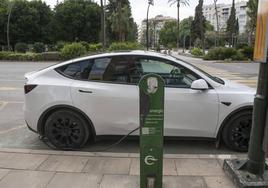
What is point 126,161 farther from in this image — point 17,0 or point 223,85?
point 17,0

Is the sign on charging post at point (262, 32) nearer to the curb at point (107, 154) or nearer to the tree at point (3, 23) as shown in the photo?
the curb at point (107, 154)

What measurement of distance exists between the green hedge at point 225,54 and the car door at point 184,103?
31585mm

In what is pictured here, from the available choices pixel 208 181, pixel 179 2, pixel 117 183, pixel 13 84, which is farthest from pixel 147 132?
pixel 179 2

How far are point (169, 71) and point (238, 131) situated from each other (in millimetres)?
1397

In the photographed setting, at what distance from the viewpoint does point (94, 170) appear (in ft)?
14.1

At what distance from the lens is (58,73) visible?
5.21 meters

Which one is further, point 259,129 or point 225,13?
point 225,13

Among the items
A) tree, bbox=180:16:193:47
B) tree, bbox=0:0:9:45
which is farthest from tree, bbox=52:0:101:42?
tree, bbox=180:16:193:47

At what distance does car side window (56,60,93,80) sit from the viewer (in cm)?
514

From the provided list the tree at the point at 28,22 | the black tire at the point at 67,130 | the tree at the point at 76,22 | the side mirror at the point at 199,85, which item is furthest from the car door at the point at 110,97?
the tree at the point at 76,22

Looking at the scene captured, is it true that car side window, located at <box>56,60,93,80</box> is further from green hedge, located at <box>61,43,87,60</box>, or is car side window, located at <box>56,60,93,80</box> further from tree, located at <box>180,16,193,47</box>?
tree, located at <box>180,16,193,47</box>

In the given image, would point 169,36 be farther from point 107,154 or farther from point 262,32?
point 262,32

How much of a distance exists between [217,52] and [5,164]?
3414cm

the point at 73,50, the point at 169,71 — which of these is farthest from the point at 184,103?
the point at 73,50
